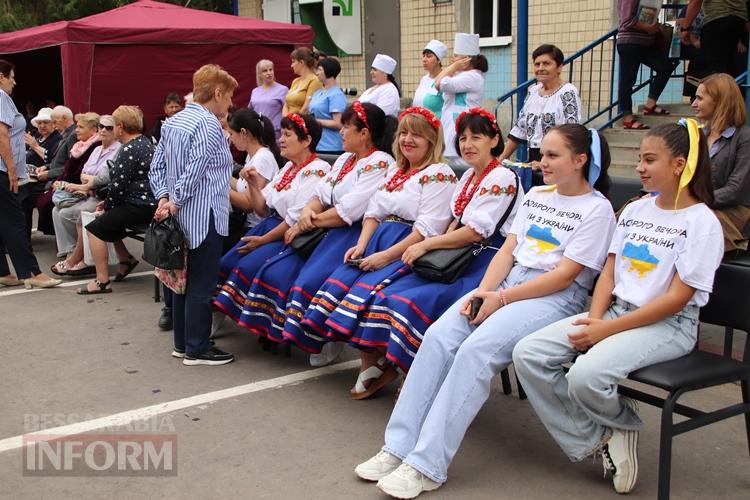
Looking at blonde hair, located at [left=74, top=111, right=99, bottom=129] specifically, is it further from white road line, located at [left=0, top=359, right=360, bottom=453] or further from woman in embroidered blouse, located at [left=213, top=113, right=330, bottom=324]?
white road line, located at [left=0, top=359, right=360, bottom=453]

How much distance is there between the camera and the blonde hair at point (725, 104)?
4.51 metres

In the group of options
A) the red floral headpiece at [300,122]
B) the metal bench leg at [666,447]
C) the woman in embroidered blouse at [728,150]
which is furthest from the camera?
the red floral headpiece at [300,122]

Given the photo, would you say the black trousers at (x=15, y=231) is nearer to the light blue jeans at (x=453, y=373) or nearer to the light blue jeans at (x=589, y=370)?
the light blue jeans at (x=453, y=373)

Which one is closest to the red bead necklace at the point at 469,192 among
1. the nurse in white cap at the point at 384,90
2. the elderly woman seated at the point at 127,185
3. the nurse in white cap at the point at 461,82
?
the nurse in white cap at the point at 461,82

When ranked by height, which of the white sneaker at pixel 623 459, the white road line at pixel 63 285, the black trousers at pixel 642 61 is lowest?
the white road line at pixel 63 285

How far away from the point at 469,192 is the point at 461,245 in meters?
0.31

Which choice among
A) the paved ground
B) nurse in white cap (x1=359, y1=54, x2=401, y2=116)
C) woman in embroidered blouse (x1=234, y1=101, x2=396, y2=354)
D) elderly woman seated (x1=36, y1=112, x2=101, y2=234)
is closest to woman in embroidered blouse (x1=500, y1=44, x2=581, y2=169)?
woman in embroidered blouse (x1=234, y1=101, x2=396, y2=354)

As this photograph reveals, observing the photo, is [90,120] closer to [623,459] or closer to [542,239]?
[542,239]

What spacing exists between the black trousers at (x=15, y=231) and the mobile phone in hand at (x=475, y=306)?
496 cm

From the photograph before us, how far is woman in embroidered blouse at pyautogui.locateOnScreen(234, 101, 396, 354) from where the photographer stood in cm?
503

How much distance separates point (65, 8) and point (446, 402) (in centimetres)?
1701


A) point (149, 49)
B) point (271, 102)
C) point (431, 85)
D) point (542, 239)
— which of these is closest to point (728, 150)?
point (542, 239)

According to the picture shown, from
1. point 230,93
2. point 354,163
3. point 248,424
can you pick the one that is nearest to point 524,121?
point 354,163

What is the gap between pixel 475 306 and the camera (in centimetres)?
384
